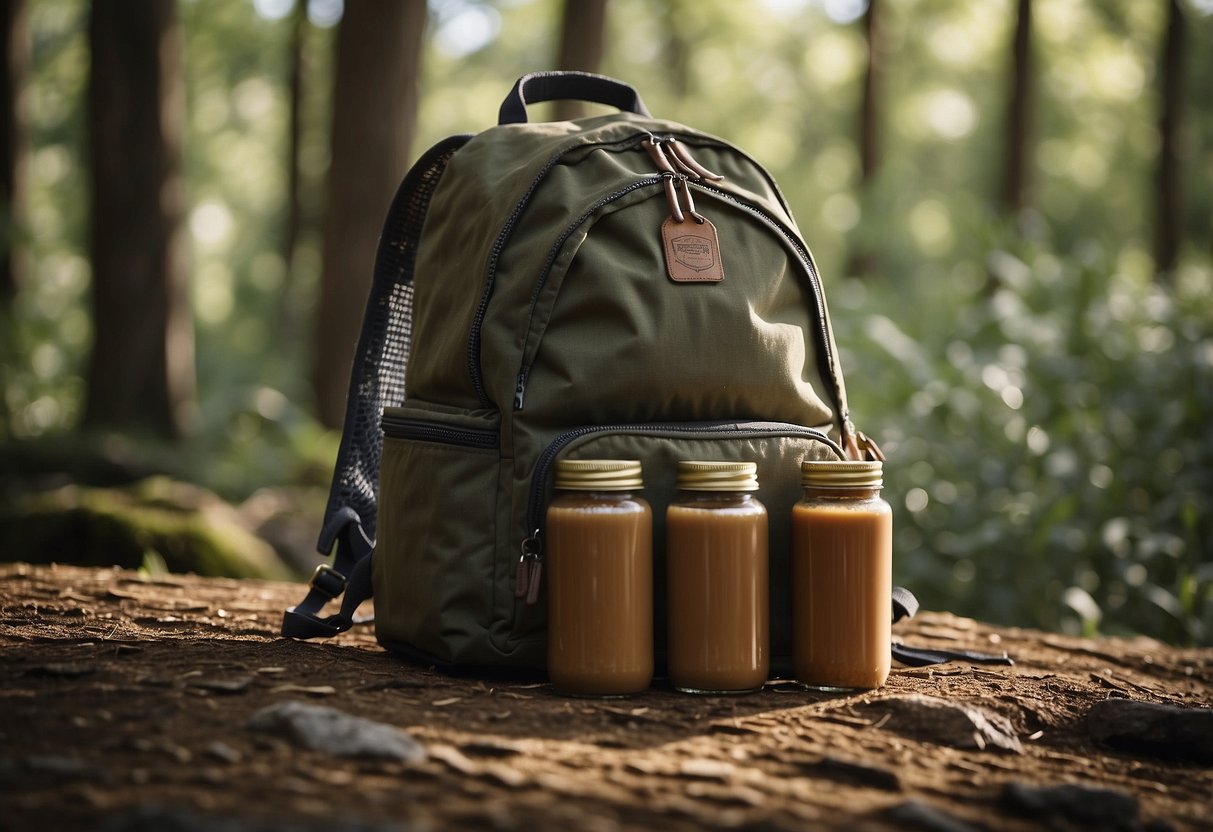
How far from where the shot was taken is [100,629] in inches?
103

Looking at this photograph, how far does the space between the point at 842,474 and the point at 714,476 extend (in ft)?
0.98

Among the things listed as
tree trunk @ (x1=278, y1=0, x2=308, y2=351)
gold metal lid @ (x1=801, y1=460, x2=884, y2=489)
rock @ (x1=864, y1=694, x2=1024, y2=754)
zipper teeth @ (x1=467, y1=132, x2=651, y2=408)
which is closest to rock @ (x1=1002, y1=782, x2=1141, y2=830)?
rock @ (x1=864, y1=694, x2=1024, y2=754)

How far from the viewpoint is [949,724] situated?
6.89 ft

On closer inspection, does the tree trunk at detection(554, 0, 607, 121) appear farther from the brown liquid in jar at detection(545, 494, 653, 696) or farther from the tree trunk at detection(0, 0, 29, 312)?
the brown liquid in jar at detection(545, 494, 653, 696)

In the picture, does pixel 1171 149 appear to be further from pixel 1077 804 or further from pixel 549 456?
pixel 1077 804

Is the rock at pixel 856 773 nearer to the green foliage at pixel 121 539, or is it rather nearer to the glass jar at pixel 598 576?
the glass jar at pixel 598 576

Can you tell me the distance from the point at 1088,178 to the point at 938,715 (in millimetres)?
18431

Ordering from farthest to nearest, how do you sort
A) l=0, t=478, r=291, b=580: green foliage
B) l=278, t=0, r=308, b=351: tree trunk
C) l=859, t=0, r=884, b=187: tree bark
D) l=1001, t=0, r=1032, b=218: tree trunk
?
l=278, t=0, r=308, b=351: tree trunk < l=859, t=0, r=884, b=187: tree bark < l=1001, t=0, r=1032, b=218: tree trunk < l=0, t=478, r=291, b=580: green foliage

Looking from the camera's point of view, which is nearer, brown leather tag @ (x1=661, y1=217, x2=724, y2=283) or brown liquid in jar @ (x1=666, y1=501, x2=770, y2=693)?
brown liquid in jar @ (x1=666, y1=501, x2=770, y2=693)

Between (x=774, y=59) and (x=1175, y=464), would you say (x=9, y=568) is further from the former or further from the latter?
(x=774, y=59)

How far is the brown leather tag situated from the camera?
7.88 feet

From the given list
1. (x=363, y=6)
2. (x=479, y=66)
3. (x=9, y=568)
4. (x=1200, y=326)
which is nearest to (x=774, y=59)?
(x=479, y=66)

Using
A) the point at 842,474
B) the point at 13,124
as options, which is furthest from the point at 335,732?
the point at 13,124

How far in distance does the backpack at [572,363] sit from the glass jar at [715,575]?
0.34 ft
